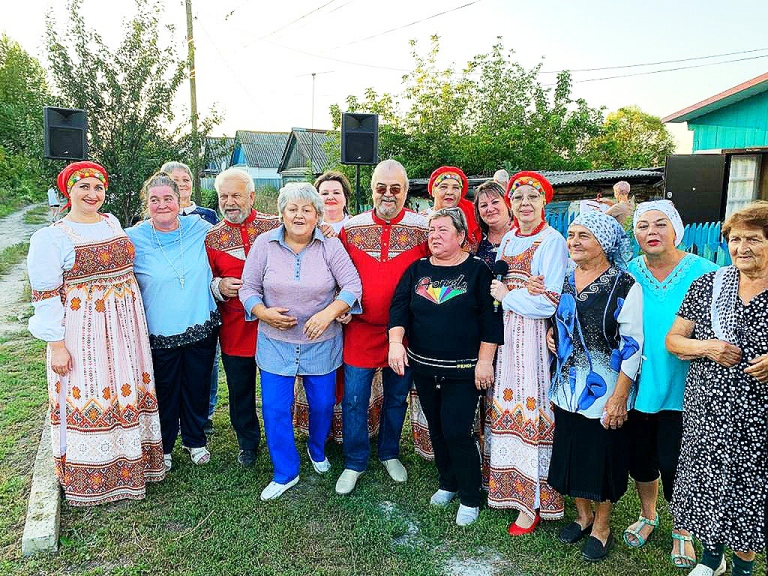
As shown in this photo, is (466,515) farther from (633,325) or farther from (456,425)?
(633,325)

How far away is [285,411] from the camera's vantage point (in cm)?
359

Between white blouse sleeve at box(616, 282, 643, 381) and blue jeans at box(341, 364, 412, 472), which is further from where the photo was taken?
blue jeans at box(341, 364, 412, 472)

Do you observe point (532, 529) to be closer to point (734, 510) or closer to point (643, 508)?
point (643, 508)

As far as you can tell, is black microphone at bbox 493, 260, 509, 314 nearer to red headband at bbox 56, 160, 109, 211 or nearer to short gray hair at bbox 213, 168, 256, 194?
short gray hair at bbox 213, 168, 256, 194

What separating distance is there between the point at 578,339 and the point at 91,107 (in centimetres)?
850

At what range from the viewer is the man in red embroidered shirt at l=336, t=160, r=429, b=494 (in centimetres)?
356

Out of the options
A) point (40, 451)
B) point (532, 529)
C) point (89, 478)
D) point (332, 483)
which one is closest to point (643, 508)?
point (532, 529)

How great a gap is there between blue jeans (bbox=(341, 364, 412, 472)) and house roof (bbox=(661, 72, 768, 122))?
9.81 metres

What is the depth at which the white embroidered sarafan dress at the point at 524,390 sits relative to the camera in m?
3.05

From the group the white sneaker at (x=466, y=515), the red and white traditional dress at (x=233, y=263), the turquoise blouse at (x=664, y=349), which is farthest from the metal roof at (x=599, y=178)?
the white sneaker at (x=466, y=515)

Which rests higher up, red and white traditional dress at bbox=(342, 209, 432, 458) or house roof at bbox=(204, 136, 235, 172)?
house roof at bbox=(204, 136, 235, 172)

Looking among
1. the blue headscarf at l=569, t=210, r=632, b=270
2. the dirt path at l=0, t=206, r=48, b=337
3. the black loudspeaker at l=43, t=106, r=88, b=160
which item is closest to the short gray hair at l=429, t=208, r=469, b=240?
the blue headscarf at l=569, t=210, r=632, b=270

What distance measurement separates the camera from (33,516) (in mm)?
3232

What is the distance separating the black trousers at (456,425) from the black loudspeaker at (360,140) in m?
5.16
